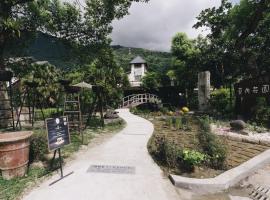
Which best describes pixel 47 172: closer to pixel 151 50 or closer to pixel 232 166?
pixel 232 166

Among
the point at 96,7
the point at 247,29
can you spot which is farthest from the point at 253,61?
the point at 96,7

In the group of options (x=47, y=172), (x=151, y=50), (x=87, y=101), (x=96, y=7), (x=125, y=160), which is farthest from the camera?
(x=151, y=50)

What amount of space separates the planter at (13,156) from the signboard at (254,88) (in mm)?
11938

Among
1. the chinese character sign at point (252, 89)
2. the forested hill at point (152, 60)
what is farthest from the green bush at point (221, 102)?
the forested hill at point (152, 60)

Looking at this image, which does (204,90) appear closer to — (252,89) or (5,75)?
(252,89)

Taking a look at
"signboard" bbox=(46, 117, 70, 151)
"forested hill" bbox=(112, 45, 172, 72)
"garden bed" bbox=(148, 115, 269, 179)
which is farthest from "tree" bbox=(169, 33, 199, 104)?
"signboard" bbox=(46, 117, 70, 151)

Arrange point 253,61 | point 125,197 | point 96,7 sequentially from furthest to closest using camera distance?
point 253,61, point 96,7, point 125,197

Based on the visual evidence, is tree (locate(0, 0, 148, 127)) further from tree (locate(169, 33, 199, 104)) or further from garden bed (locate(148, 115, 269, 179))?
tree (locate(169, 33, 199, 104))

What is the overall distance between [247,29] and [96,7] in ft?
39.5

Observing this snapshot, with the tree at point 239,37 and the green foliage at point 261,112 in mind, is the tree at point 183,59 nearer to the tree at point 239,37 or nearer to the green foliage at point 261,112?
the tree at point 239,37

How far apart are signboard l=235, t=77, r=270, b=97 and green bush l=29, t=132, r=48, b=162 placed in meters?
11.3

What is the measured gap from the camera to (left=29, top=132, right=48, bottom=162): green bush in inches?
258

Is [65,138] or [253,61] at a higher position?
[253,61]

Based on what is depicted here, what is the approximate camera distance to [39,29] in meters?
13.6
